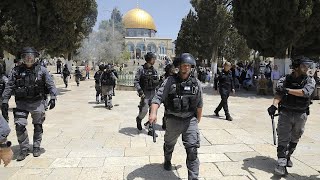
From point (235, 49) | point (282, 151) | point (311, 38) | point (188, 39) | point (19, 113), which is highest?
point (188, 39)

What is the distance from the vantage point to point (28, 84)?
5.44m

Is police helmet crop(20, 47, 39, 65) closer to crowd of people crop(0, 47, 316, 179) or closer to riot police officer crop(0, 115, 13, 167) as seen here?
crowd of people crop(0, 47, 316, 179)

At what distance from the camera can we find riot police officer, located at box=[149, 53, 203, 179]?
4.20 meters

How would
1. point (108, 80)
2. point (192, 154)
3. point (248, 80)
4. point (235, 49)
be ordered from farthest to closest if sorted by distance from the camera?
point (235, 49) → point (248, 80) → point (108, 80) → point (192, 154)

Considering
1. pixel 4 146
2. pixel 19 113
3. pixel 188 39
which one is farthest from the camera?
pixel 188 39

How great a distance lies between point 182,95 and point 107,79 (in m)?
7.50

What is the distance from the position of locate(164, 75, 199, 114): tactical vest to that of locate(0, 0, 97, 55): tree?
540 inches

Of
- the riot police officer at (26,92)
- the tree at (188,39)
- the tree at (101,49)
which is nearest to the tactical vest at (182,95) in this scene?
the riot police officer at (26,92)

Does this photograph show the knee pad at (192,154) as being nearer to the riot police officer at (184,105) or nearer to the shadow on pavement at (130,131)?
the riot police officer at (184,105)

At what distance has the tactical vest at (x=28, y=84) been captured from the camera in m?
5.42

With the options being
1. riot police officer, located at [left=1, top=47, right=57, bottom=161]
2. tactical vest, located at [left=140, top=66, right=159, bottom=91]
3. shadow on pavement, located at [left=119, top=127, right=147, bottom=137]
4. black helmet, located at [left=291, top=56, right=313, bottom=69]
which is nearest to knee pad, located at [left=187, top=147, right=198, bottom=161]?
black helmet, located at [left=291, top=56, right=313, bottom=69]

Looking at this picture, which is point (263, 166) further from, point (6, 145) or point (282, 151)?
point (6, 145)

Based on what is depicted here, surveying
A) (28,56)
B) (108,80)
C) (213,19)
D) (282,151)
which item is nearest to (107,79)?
(108,80)

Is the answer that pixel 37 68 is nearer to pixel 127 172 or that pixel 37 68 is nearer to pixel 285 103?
pixel 127 172
